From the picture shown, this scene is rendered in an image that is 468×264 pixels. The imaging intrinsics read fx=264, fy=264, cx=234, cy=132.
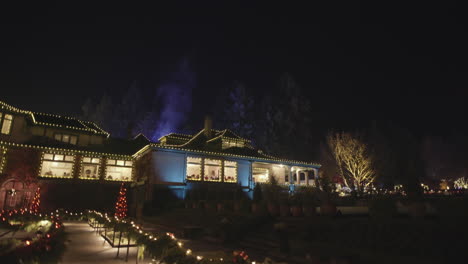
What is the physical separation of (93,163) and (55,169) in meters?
4.96

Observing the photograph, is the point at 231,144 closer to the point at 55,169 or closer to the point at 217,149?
the point at 217,149

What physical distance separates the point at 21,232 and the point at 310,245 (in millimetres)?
15282

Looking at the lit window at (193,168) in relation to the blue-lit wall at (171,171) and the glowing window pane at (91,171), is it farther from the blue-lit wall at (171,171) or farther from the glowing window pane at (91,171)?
the glowing window pane at (91,171)

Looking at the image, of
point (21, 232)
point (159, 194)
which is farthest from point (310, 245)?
point (159, 194)

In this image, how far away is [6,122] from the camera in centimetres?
2356

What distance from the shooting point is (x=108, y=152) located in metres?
29.4

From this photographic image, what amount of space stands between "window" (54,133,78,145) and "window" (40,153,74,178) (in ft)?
5.16

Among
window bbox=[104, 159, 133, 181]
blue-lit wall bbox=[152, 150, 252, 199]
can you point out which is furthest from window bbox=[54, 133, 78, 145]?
blue-lit wall bbox=[152, 150, 252, 199]

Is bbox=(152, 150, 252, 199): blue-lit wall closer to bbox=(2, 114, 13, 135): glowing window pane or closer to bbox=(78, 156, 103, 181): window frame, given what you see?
bbox=(78, 156, 103, 181): window frame

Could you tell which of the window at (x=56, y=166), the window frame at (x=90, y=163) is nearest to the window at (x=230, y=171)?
the window frame at (x=90, y=163)

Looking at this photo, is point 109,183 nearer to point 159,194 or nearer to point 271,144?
point 159,194

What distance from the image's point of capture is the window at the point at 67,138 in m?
27.7

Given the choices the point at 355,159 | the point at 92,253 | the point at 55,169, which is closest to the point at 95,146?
the point at 55,169

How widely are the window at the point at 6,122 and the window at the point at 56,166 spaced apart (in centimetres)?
378
